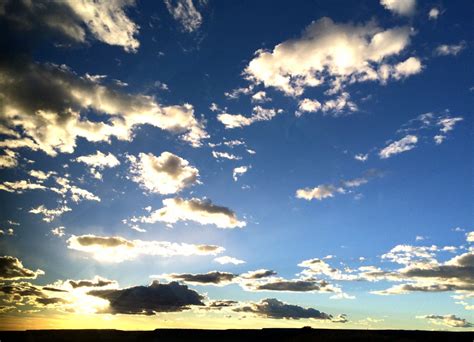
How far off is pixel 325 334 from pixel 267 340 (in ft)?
68.8

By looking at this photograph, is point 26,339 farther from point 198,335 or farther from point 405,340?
point 405,340

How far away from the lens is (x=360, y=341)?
224 feet

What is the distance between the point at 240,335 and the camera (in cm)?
10169

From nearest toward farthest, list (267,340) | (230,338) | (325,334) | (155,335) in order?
(325,334)
(267,340)
(230,338)
(155,335)

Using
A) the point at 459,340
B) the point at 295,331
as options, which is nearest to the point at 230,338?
the point at 295,331

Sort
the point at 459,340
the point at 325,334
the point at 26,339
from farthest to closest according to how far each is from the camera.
Answer: 1. the point at 26,339
2. the point at 325,334
3. the point at 459,340

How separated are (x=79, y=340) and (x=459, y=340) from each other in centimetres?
10118

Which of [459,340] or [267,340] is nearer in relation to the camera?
[459,340]

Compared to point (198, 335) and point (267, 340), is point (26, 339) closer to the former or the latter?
point (198, 335)

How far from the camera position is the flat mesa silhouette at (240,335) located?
222 feet

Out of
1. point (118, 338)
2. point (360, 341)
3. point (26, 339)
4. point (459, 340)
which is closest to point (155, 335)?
point (118, 338)

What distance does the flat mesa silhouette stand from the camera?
67.8m

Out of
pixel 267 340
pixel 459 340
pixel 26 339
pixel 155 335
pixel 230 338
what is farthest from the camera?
pixel 26 339

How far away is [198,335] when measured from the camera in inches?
4124
